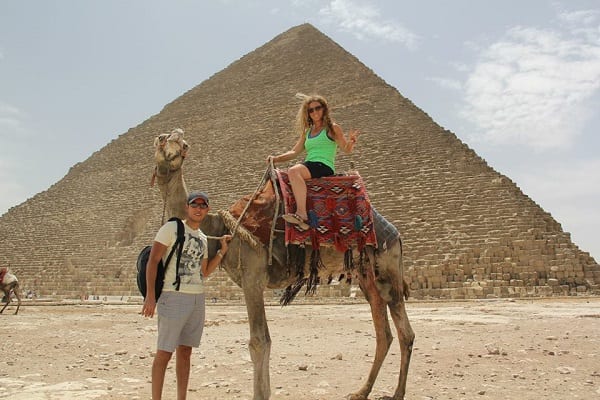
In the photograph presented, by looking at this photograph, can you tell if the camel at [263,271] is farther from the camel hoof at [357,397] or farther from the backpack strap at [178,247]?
the backpack strap at [178,247]

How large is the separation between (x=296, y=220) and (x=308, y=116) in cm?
70

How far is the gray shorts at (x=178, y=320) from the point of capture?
264 centimetres

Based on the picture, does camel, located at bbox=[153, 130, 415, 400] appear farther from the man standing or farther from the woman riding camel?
the woman riding camel

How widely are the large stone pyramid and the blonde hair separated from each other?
14465mm

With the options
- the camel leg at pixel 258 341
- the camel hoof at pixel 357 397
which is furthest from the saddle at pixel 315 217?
the camel hoof at pixel 357 397

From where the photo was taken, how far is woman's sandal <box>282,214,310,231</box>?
2.96m

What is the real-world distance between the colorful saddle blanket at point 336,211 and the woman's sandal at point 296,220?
0.04m

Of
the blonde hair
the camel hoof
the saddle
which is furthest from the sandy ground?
the blonde hair

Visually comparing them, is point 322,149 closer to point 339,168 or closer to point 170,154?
point 170,154

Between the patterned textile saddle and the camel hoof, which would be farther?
the camel hoof

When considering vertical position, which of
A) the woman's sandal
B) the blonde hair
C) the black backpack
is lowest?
the black backpack

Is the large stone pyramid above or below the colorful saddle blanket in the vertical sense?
above

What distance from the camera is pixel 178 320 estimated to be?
8.71ft

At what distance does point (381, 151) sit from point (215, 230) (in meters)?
26.8
